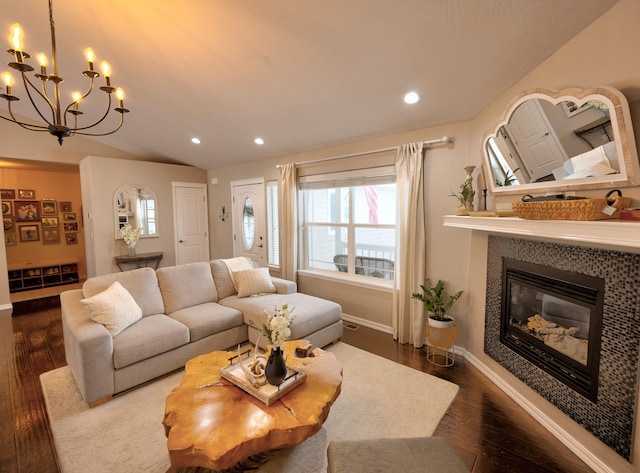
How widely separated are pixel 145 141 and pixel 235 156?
5.35 feet

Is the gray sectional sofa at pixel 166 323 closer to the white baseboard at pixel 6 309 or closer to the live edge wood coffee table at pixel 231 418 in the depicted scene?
the live edge wood coffee table at pixel 231 418

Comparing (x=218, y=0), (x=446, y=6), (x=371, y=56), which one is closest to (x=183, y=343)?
(x=218, y=0)

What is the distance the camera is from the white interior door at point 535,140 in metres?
1.87

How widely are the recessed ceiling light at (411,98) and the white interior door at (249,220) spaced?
10.1ft

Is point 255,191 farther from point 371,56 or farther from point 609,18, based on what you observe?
point 609,18

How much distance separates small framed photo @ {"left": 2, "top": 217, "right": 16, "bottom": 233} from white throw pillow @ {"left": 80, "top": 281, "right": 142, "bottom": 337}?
201 inches

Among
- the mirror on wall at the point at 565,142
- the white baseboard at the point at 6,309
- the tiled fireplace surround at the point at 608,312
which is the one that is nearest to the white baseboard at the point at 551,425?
the tiled fireplace surround at the point at 608,312

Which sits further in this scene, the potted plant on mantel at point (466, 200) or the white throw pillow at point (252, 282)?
the white throw pillow at point (252, 282)

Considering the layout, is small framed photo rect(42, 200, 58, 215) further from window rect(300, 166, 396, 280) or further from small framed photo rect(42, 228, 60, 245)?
window rect(300, 166, 396, 280)

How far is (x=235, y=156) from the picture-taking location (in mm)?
5324

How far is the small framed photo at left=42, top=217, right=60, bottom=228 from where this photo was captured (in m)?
6.25

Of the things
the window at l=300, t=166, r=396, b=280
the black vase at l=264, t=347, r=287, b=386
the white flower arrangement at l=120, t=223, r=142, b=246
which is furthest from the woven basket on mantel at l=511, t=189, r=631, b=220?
the white flower arrangement at l=120, t=223, r=142, b=246

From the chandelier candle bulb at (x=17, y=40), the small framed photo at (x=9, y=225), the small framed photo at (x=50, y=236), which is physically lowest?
the small framed photo at (x=50, y=236)

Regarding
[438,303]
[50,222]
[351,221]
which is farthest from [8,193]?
[438,303]
